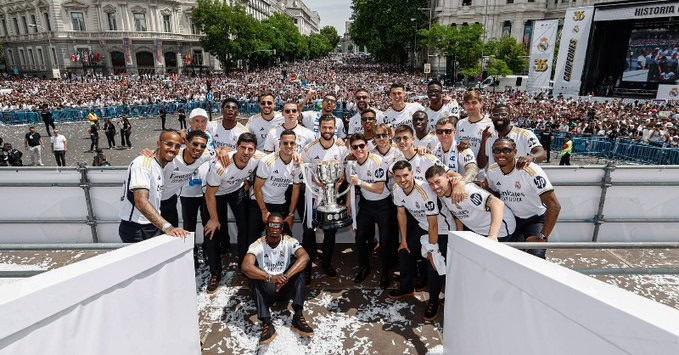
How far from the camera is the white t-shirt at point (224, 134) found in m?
6.48

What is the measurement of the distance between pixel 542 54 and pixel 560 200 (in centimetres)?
3631

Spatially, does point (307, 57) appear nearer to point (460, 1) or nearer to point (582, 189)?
point (460, 1)

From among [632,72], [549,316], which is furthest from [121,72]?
[549,316]

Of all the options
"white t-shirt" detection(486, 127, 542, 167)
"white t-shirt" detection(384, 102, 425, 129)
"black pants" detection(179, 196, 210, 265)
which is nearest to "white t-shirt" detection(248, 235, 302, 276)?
A: "black pants" detection(179, 196, 210, 265)

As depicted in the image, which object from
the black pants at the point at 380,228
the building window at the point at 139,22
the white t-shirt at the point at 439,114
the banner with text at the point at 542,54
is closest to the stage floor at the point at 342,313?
the black pants at the point at 380,228

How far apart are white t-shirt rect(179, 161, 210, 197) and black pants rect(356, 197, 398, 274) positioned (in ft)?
7.56

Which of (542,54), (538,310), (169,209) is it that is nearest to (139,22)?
(542,54)

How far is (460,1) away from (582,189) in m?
73.7

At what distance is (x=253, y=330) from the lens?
476 cm

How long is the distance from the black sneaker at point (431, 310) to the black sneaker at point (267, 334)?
1.92 meters

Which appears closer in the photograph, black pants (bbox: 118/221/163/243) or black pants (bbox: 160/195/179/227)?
black pants (bbox: 118/221/163/243)

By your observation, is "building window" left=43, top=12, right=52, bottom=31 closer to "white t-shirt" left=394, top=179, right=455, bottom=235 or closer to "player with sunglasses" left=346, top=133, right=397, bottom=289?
"player with sunglasses" left=346, top=133, right=397, bottom=289

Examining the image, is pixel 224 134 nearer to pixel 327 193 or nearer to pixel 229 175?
pixel 229 175

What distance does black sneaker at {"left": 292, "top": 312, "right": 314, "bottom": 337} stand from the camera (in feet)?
15.1
